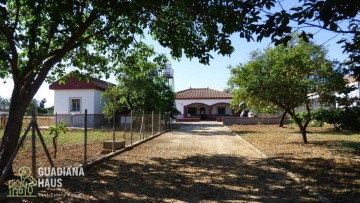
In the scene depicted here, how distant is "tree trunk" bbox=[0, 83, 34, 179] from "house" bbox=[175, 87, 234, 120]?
160ft

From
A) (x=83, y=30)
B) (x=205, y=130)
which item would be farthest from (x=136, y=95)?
(x=83, y=30)

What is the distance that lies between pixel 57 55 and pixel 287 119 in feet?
115

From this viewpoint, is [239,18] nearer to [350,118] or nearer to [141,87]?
[350,118]

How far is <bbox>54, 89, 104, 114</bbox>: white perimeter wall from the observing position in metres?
33.2

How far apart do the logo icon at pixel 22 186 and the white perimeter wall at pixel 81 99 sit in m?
26.1

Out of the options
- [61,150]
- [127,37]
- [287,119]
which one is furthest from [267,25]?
[287,119]

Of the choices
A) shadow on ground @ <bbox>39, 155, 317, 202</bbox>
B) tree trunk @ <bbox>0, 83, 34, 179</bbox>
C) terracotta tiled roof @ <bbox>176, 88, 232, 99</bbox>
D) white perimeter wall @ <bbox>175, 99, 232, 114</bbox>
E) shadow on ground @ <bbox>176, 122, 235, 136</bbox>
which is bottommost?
shadow on ground @ <bbox>39, 155, 317, 202</bbox>

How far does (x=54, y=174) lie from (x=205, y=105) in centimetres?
4998

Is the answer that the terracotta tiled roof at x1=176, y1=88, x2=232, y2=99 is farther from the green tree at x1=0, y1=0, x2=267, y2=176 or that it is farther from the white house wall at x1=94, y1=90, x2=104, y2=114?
the green tree at x1=0, y1=0, x2=267, y2=176

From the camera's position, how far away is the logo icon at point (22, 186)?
6.30m

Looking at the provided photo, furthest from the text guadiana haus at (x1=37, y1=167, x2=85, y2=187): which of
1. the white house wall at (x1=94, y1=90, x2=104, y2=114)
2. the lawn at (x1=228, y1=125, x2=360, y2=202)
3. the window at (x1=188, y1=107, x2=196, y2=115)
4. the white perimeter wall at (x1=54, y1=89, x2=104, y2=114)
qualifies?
the window at (x1=188, y1=107, x2=196, y2=115)

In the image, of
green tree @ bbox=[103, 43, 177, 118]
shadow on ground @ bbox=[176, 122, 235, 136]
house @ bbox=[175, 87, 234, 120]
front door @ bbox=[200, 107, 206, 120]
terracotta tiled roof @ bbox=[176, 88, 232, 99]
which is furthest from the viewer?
terracotta tiled roof @ bbox=[176, 88, 232, 99]

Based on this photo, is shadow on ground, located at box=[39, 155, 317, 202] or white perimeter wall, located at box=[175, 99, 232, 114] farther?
white perimeter wall, located at box=[175, 99, 232, 114]

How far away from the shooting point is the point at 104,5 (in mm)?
8352
